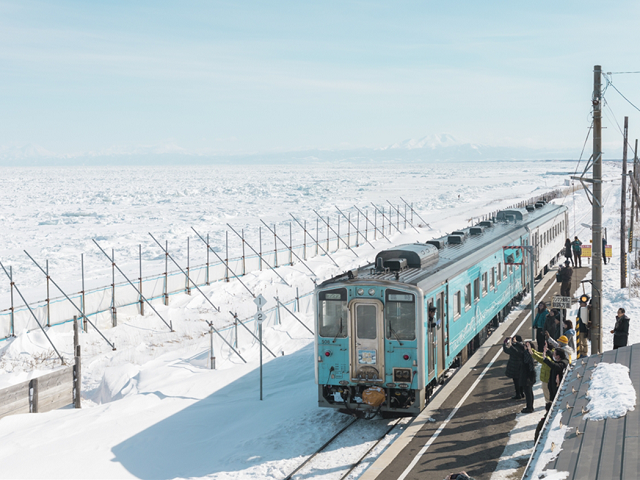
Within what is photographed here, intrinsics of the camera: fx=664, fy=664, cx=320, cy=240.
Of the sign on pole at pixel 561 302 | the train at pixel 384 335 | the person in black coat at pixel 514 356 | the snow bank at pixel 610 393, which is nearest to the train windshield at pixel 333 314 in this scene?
the train at pixel 384 335

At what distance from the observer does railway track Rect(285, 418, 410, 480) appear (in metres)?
10.7

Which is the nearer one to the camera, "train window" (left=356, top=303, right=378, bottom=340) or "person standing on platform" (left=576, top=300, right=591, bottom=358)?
"train window" (left=356, top=303, right=378, bottom=340)

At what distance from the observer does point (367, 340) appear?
505 inches

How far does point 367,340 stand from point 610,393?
16.0 feet

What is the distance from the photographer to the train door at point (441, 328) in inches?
540

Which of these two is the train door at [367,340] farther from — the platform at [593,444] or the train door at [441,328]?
the platform at [593,444]

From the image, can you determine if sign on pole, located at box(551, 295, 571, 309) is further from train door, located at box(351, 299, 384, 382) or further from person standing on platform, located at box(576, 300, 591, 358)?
train door, located at box(351, 299, 384, 382)

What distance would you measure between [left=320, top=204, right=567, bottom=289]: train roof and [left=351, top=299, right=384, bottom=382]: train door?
565 mm

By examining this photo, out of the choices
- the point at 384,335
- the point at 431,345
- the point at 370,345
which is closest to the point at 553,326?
the point at 431,345

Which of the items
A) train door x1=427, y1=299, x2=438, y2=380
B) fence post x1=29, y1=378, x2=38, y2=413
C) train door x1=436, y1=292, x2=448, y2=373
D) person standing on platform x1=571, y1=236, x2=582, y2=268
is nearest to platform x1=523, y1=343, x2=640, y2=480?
train door x1=427, y1=299, x2=438, y2=380

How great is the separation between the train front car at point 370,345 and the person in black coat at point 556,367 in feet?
7.92

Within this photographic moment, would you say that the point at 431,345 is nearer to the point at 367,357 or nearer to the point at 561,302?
the point at 367,357

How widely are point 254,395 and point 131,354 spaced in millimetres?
7128

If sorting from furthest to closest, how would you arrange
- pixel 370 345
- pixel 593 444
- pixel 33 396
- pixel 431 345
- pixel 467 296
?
1. pixel 467 296
2. pixel 33 396
3. pixel 431 345
4. pixel 370 345
5. pixel 593 444
